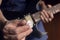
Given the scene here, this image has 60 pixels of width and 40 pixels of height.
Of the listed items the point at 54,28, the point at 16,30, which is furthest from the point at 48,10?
the point at 54,28

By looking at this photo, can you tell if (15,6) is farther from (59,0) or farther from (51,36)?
(51,36)

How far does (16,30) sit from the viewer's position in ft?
2.36

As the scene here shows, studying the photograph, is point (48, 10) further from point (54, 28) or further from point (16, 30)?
point (54, 28)

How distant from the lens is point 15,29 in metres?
0.72

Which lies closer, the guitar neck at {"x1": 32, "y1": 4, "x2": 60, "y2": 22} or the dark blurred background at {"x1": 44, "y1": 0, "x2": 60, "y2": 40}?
the guitar neck at {"x1": 32, "y1": 4, "x2": 60, "y2": 22}

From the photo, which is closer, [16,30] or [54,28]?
[16,30]

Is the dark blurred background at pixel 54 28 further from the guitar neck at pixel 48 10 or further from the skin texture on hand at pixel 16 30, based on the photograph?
the skin texture on hand at pixel 16 30

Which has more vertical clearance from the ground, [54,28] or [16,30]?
[16,30]

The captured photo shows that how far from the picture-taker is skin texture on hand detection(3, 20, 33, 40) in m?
0.73

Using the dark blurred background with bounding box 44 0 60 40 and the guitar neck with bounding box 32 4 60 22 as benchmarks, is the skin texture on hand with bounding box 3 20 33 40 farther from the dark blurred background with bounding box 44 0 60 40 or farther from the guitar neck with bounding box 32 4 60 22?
the dark blurred background with bounding box 44 0 60 40

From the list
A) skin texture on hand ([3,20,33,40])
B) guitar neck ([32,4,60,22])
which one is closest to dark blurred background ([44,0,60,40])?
guitar neck ([32,4,60,22])

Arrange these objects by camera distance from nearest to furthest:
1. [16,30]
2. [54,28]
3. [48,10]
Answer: [16,30] → [48,10] → [54,28]

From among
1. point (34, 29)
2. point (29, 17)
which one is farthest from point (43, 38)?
point (29, 17)

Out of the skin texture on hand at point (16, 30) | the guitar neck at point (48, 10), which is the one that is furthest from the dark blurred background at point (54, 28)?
the skin texture on hand at point (16, 30)
